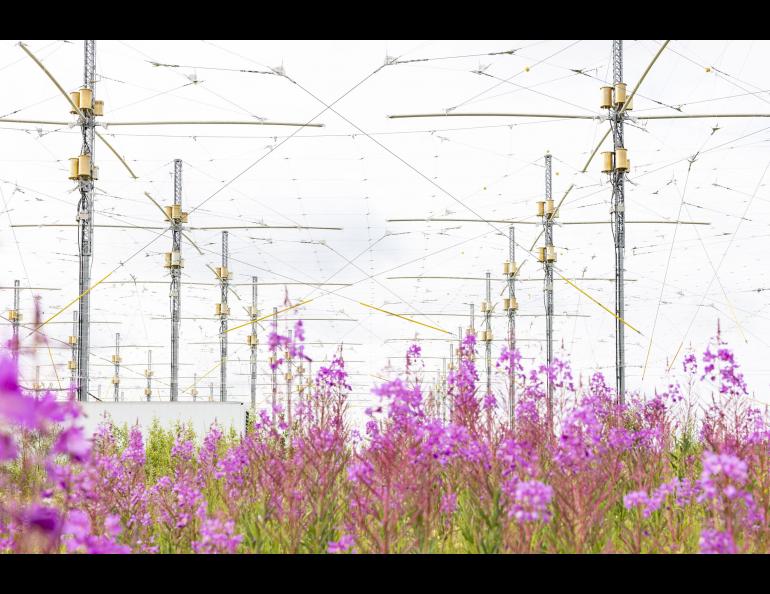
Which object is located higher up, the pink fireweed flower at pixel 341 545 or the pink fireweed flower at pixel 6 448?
the pink fireweed flower at pixel 6 448

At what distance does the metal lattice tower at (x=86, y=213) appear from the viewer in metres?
16.1

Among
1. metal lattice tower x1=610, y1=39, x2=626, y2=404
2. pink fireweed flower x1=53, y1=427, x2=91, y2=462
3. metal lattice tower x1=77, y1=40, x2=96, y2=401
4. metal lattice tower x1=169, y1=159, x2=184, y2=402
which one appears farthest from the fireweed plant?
metal lattice tower x1=169, y1=159, x2=184, y2=402

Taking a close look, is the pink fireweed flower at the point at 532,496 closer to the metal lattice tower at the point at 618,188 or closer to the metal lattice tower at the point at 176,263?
the metal lattice tower at the point at 618,188

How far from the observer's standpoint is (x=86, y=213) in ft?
53.1

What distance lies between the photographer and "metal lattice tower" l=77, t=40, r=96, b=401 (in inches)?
635

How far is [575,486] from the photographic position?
5266 mm

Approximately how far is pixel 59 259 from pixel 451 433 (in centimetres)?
2853

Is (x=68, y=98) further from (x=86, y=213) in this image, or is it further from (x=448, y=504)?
(x=448, y=504)

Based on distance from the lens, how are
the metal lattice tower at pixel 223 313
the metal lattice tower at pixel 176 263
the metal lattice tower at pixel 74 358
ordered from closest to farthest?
the metal lattice tower at pixel 74 358 < the metal lattice tower at pixel 176 263 < the metal lattice tower at pixel 223 313

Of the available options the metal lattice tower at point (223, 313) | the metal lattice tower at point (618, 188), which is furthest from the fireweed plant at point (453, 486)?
the metal lattice tower at point (223, 313)
